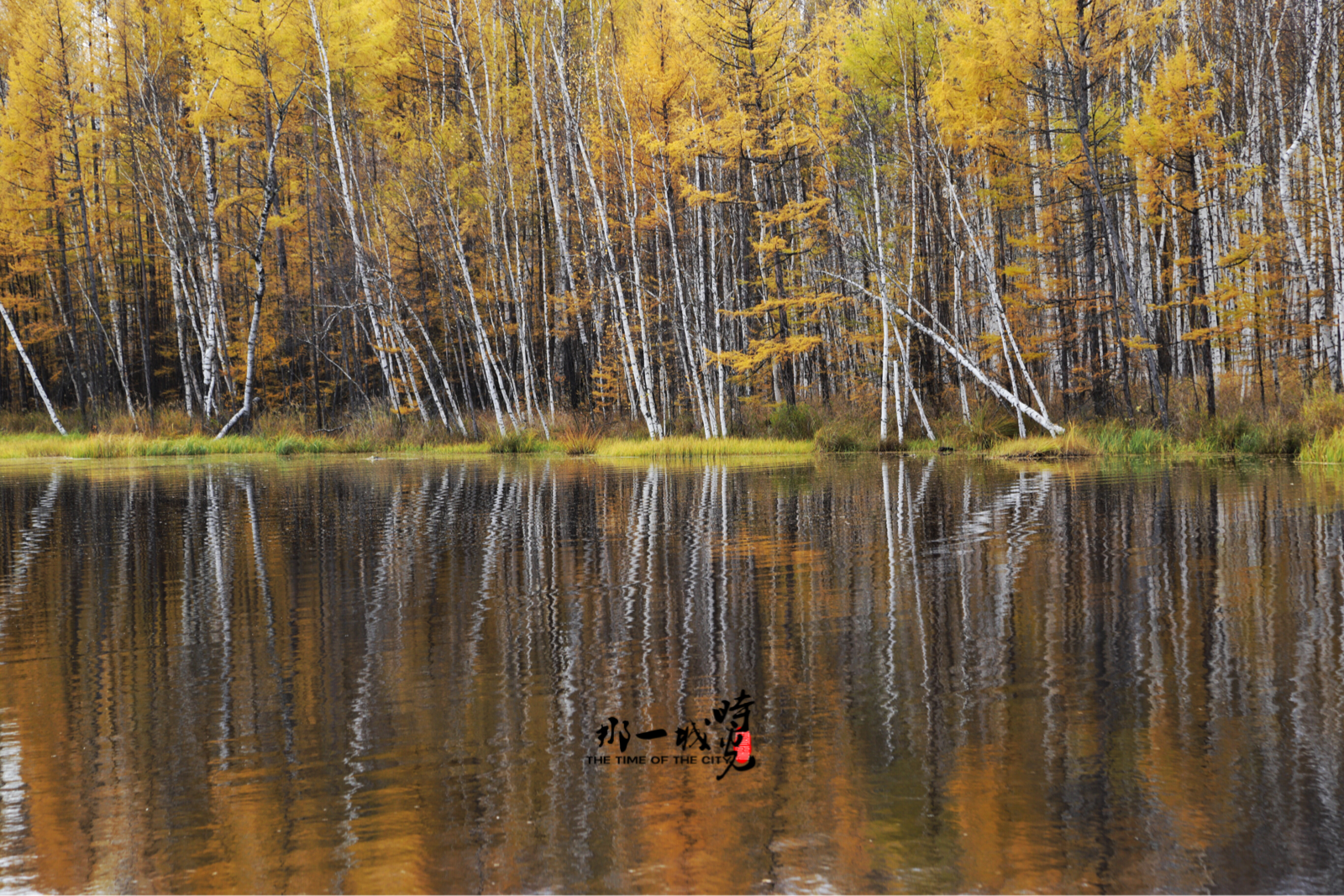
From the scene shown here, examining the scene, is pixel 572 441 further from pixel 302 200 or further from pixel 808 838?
pixel 808 838

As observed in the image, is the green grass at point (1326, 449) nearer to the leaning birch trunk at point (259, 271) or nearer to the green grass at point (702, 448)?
the green grass at point (702, 448)

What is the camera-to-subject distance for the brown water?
8.34 feet

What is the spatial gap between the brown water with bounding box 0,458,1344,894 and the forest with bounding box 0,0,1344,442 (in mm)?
14047

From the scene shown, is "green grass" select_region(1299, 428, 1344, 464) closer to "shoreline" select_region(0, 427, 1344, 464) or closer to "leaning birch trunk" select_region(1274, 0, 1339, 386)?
"shoreline" select_region(0, 427, 1344, 464)

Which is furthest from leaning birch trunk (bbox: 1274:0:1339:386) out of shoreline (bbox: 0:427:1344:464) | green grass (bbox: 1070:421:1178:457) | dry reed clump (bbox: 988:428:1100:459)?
dry reed clump (bbox: 988:428:1100:459)

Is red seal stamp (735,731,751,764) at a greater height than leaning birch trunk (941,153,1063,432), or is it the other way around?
leaning birch trunk (941,153,1063,432)

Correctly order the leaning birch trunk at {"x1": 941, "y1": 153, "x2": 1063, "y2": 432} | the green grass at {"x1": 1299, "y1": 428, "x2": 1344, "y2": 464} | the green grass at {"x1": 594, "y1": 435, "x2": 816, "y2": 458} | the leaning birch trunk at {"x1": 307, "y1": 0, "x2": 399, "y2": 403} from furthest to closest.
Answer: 1. the leaning birch trunk at {"x1": 307, "y1": 0, "x2": 399, "y2": 403}
2. the green grass at {"x1": 594, "y1": 435, "x2": 816, "y2": 458}
3. the leaning birch trunk at {"x1": 941, "y1": 153, "x2": 1063, "y2": 432}
4. the green grass at {"x1": 1299, "y1": 428, "x2": 1344, "y2": 464}

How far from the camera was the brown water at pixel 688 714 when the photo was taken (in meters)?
2.54

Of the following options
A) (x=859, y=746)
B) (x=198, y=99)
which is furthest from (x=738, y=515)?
(x=198, y=99)

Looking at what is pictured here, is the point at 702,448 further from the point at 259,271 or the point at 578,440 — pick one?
the point at 259,271

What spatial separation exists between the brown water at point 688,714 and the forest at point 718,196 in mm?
14047

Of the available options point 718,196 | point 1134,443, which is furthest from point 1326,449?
point 718,196

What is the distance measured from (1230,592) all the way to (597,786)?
402 cm

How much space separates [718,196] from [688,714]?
19776 millimetres
